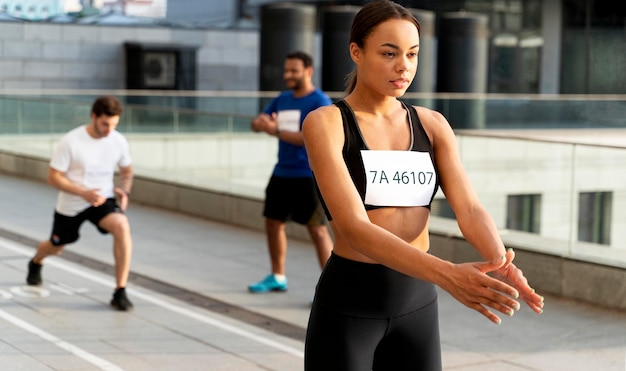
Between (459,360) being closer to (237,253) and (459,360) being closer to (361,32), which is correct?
(361,32)

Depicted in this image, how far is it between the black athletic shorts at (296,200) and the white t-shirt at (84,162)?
121 cm

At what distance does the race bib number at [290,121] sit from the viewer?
8062 millimetres

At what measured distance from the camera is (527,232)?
9.24 meters

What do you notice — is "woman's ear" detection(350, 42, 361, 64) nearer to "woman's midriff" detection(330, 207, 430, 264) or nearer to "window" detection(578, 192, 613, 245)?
"woman's midriff" detection(330, 207, 430, 264)

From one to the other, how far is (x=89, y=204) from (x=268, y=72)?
1765cm

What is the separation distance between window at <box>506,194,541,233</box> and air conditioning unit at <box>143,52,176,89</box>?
24.2 metres

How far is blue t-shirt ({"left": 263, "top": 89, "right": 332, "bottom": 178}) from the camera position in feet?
26.6

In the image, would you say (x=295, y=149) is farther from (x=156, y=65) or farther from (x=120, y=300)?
(x=156, y=65)

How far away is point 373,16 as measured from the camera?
3.17 m

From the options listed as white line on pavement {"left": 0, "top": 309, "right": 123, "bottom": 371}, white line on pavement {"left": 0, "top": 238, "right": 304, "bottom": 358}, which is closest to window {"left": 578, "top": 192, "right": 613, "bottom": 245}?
white line on pavement {"left": 0, "top": 238, "right": 304, "bottom": 358}

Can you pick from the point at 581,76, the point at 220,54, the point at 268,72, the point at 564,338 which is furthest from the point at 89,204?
the point at 581,76

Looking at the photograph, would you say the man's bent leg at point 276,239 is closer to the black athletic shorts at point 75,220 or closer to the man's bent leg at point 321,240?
the man's bent leg at point 321,240

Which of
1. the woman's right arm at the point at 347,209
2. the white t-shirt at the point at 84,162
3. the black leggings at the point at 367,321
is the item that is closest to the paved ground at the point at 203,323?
the white t-shirt at the point at 84,162

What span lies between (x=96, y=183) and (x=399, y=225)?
200 inches
